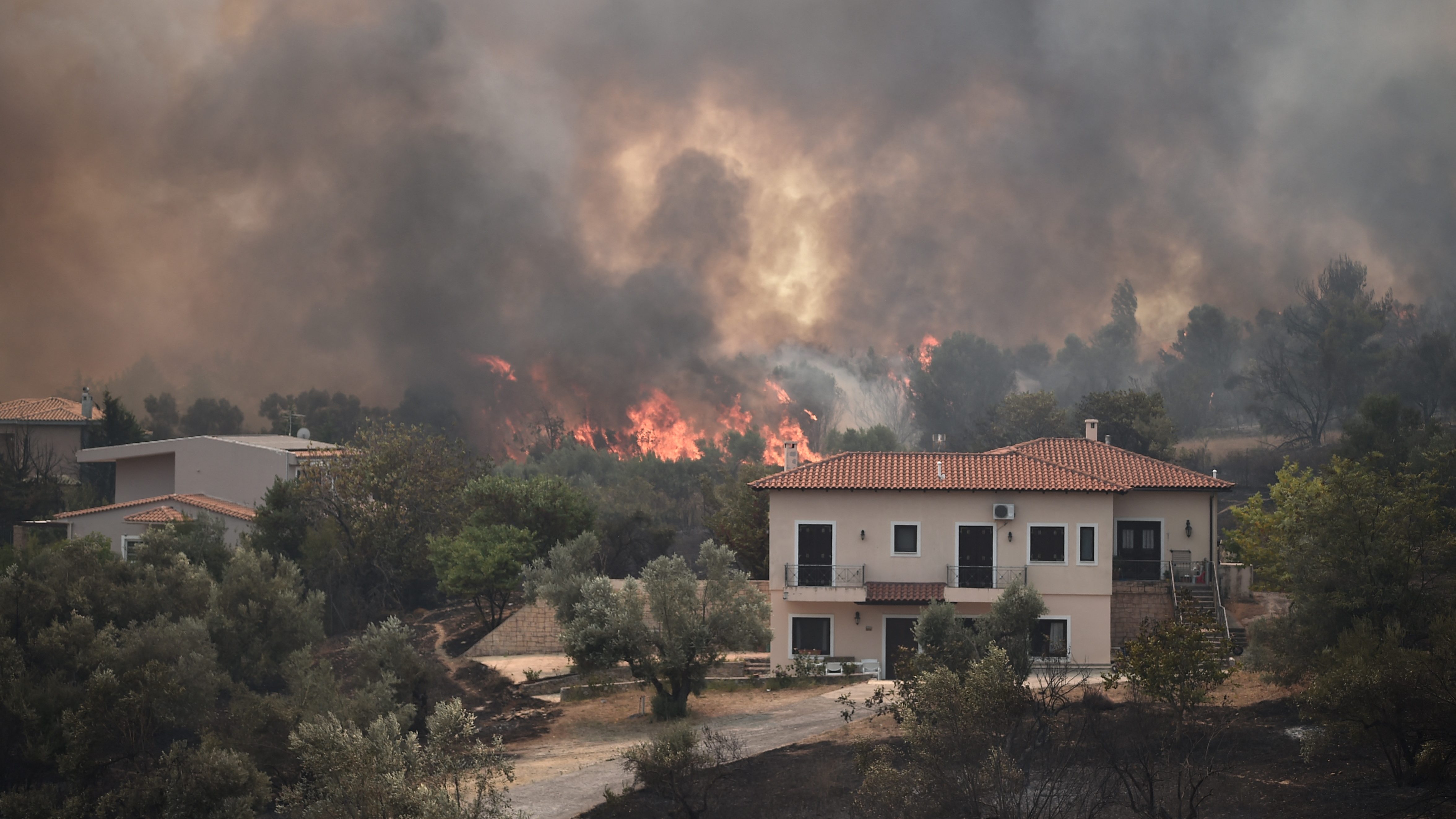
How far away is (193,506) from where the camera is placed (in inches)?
1929

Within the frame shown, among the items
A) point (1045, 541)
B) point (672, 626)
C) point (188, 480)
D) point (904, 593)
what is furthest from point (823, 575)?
point (188, 480)

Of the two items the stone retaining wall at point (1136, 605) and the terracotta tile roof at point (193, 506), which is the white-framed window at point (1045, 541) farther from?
the terracotta tile roof at point (193, 506)

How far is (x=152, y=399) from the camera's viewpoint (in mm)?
102625

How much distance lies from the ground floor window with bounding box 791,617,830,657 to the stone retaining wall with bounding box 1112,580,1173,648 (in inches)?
371

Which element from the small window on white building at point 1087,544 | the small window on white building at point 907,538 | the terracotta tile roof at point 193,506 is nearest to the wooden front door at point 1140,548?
the small window on white building at point 1087,544

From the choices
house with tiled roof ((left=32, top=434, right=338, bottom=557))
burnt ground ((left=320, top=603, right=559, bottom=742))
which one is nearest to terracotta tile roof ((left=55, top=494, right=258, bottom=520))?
house with tiled roof ((left=32, top=434, right=338, bottom=557))

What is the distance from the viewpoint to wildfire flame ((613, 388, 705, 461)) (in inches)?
4035

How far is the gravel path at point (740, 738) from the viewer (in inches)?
827

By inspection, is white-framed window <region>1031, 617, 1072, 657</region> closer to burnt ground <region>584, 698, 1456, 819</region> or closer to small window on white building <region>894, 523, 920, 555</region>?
small window on white building <region>894, 523, 920, 555</region>

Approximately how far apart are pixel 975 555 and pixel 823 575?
494cm

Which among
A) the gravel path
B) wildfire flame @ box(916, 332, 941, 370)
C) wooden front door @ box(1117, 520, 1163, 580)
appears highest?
wildfire flame @ box(916, 332, 941, 370)

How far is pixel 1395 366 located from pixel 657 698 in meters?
84.2

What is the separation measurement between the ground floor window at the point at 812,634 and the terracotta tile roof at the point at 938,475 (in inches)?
168

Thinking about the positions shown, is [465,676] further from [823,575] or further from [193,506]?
[193,506]
